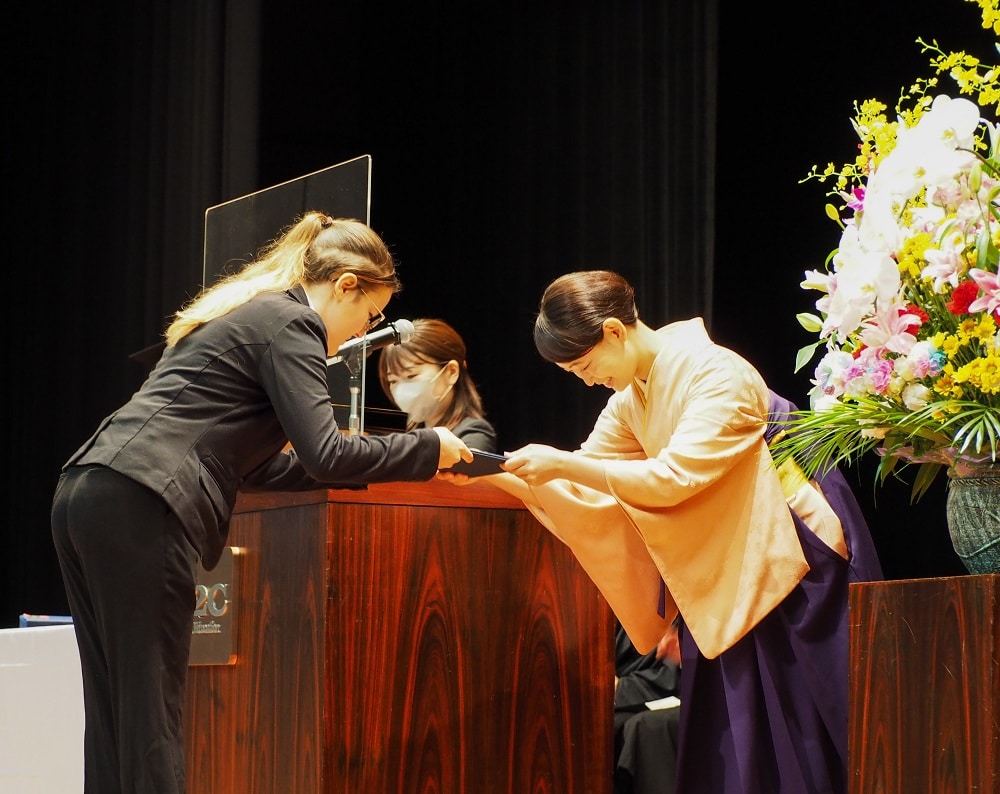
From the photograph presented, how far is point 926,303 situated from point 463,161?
112 inches

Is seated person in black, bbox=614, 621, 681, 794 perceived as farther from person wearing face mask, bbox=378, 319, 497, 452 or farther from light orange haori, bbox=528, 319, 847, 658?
person wearing face mask, bbox=378, 319, 497, 452

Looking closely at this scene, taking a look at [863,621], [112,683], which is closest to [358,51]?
[112,683]

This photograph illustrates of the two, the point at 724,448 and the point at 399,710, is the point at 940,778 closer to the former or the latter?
the point at 724,448

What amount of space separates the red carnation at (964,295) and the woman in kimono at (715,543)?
544mm

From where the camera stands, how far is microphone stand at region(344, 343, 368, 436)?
268 cm

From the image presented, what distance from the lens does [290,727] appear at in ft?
6.87

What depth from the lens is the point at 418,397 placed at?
323 centimetres

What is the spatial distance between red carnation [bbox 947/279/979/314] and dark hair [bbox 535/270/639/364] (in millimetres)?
803

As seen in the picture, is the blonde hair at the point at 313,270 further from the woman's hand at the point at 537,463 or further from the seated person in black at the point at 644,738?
the seated person in black at the point at 644,738

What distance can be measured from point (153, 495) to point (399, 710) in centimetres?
57

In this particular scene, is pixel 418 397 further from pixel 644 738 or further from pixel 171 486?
pixel 171 486

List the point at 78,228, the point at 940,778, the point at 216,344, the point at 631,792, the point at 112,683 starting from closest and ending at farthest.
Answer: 1. the point at 940,778
2. the point at 112,683
3. the point at 216,344
4. the point at 631,792
5. the point at 78,228

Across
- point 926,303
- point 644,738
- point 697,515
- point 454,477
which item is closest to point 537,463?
point 454,477

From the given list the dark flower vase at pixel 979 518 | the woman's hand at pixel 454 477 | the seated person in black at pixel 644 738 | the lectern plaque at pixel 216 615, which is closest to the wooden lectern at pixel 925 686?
the dark flower vase at pixel 979 518
